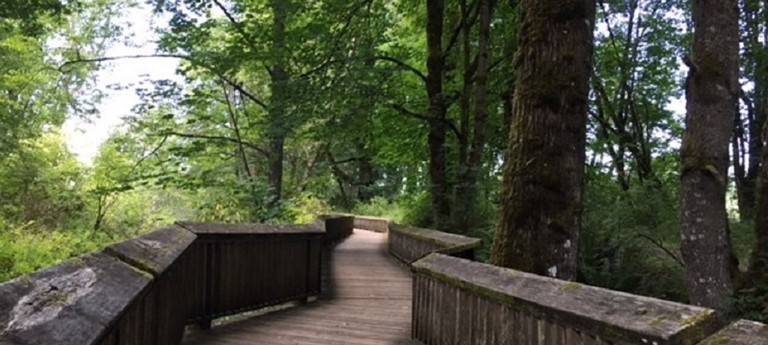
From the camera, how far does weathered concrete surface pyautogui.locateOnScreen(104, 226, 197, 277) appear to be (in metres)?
3.13

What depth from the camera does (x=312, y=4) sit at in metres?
13.6

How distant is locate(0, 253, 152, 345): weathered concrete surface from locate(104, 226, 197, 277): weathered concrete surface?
1.51 ft

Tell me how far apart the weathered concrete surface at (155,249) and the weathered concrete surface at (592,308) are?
2.10 m

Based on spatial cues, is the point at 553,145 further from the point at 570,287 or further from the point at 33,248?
the point at 33,248

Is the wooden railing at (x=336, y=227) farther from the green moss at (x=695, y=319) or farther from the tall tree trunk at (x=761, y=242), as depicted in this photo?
the green moss at (x=695, y=319)

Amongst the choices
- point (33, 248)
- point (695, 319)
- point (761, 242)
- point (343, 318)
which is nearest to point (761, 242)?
point (761, 242)

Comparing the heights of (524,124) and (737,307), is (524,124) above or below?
above

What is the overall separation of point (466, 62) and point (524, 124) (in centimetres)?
821

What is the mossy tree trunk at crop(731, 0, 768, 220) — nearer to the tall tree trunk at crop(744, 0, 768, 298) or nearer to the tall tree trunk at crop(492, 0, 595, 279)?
the tall tree trunk at crop(744, 0, 768, 298)

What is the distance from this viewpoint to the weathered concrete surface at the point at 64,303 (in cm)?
163

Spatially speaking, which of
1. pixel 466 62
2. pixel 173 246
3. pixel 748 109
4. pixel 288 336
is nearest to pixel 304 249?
pixel 288 336

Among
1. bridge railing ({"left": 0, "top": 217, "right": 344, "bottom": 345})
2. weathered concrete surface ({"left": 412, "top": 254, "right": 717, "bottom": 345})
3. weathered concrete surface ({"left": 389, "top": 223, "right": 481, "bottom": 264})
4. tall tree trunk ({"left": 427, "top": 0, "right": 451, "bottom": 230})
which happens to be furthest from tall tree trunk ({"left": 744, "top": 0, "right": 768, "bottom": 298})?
tall tree trunk ({"left": 427, "top": 0, "right": 451, "bottom": 230})

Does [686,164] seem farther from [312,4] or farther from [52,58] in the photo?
[52,58]

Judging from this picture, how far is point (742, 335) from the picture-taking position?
196 centimetres
